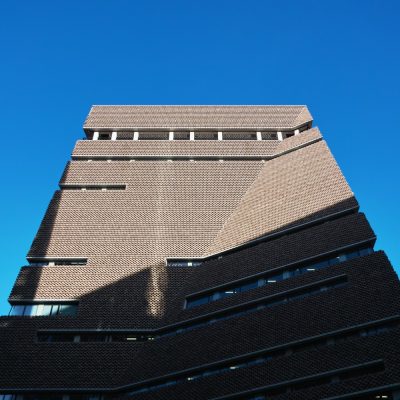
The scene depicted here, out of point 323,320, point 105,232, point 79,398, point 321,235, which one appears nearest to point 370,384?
point 323,320

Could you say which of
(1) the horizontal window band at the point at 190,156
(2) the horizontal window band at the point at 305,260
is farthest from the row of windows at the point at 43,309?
(1) the horizontal window band at the point at 190,156

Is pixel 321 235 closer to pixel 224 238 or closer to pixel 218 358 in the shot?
pixel 224 238

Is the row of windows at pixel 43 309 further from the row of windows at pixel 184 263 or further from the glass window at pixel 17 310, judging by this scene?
the row of windows at pixel 184 263

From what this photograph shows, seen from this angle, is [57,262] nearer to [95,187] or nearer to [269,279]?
[95,187]

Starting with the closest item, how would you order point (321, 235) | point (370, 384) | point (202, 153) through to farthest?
point (370, 384)
point (321, 235)
point (202, 153)

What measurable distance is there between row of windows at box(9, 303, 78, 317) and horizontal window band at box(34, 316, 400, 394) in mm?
10425

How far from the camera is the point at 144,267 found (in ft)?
163

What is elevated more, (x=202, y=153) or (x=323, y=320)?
(x=202, y=153)

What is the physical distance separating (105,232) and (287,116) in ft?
98.5

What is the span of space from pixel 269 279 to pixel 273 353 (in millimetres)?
7904

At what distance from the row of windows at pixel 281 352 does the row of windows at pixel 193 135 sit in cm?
3438

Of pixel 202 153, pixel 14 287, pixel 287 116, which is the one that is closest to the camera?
pixel 14 287

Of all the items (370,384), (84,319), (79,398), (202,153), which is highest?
(202,153)

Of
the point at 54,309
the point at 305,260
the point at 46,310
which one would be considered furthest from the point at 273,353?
the point at 46,310
